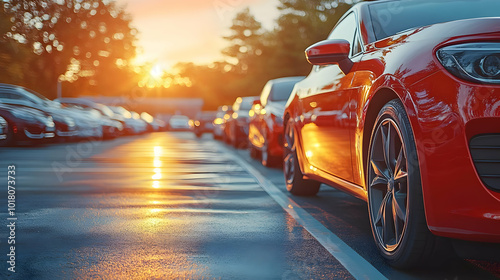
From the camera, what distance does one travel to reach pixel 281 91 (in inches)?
475

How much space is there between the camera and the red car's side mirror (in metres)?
4.68

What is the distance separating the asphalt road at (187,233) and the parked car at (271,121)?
2.55m

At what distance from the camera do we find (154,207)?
611 centimetres

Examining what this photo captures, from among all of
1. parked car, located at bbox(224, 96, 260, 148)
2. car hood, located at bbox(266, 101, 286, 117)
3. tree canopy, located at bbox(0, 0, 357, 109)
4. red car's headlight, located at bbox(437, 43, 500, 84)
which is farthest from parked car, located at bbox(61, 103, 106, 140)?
red car's headlight, located at bbox(437, 43, 500, 84)

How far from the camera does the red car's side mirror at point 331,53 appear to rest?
4.68 meters

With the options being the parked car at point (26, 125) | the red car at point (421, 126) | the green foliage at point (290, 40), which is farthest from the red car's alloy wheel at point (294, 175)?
the green foliage at point (290, 40)

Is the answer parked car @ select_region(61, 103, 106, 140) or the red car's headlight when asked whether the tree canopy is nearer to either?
parked car @ select_region(61, 103, 106, 140)

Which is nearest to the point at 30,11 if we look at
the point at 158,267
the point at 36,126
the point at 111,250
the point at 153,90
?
the point at 111,250

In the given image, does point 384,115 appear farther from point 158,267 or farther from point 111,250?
point 111,250

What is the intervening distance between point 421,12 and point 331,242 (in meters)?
1.92

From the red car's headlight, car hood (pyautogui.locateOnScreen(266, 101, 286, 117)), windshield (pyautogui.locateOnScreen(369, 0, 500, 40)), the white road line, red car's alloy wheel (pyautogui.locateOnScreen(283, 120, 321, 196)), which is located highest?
windshield (pyautogui.locateOnScreen(369, 0, 500, 40))

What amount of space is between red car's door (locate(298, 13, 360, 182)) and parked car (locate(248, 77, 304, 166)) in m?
4.55

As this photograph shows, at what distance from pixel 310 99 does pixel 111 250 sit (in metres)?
2.45

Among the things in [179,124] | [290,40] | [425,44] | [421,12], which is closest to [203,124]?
[290,40]
